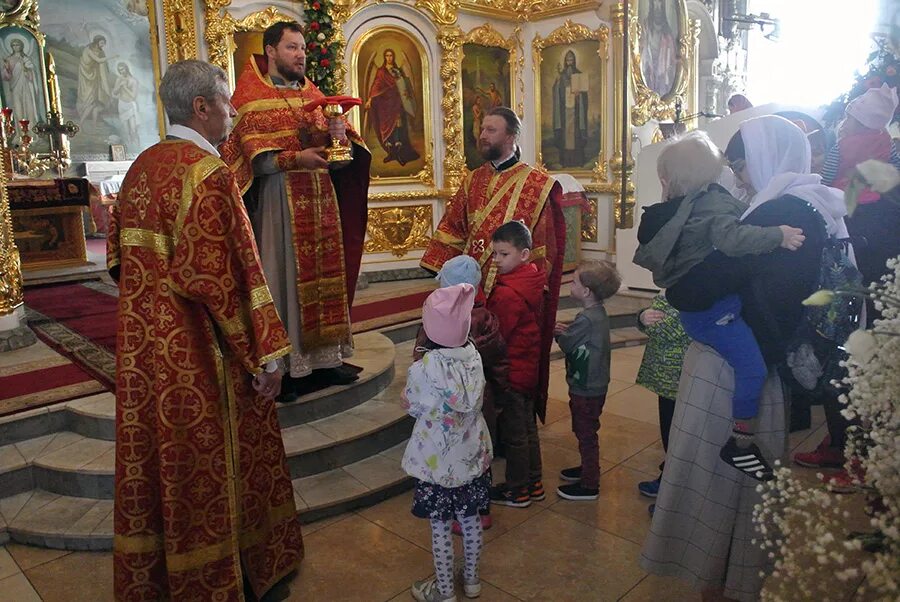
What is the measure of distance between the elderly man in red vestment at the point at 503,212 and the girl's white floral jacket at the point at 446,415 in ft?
3.28

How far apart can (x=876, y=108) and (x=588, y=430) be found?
227 centimetres

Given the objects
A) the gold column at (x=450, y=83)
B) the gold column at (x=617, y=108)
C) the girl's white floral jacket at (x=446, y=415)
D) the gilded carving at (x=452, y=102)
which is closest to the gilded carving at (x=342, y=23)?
the gold column at (x=450, y=83)

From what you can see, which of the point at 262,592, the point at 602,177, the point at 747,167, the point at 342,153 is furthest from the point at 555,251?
the point at 602,177

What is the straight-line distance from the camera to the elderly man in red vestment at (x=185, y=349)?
2.26 m

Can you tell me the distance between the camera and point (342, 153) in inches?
149

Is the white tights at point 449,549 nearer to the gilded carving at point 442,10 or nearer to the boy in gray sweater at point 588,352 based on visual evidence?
the boy in gray sweater at point 588,352

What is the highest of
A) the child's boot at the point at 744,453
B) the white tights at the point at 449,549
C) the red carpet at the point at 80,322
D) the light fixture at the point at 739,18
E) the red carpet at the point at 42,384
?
the light fixture at the point at 739,18

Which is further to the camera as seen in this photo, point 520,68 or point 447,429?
point 520,68

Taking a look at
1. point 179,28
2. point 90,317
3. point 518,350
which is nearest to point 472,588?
point 518,350

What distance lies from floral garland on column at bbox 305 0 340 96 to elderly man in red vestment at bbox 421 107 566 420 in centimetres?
291

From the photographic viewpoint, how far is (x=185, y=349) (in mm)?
2311

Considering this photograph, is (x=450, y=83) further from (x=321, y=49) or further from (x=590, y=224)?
(x=321, y=49)

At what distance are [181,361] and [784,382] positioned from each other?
2.00m

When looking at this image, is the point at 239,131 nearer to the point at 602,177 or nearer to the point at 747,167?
the point at 747,167
